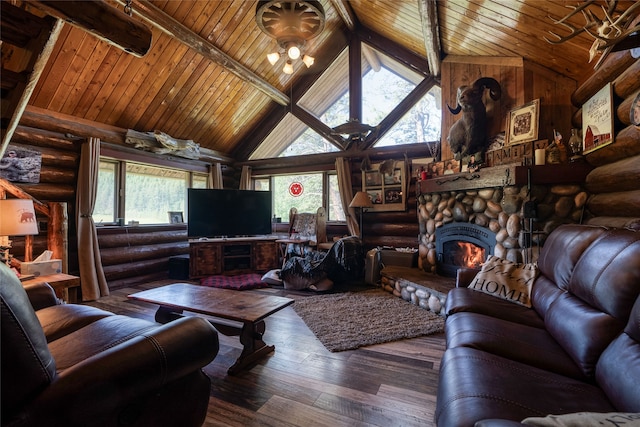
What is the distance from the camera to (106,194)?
481 cm

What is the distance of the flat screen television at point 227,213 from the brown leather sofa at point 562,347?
4428mm

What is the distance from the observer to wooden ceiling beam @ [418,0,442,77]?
10.5 ft

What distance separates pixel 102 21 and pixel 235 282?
3.75 meters

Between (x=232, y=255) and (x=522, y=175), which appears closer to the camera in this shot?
(x=522, y=175)

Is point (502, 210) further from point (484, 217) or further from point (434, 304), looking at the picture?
point (434, 304)

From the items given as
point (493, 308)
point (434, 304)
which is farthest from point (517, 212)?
point (493, 308)

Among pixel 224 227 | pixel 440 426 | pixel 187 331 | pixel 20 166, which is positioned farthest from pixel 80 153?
pixel 440 426

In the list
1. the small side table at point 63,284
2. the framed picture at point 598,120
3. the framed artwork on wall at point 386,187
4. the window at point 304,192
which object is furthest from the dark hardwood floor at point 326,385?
the window at point 304,192

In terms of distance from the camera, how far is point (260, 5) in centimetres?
282

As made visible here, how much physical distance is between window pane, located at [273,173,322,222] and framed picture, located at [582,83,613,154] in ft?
14.5

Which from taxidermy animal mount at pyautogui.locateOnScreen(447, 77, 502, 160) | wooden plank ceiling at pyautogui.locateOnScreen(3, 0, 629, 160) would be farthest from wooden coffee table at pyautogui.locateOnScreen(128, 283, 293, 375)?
wooden plank ceiling at pyautogui.locateOnScreen(3, 0, 629, 160)

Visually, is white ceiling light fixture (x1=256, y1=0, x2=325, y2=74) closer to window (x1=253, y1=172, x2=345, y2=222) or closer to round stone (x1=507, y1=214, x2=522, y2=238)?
round stone (x1=507, y1=214, x2=522, y2=238)

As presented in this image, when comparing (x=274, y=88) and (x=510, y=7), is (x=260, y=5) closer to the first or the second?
(x=510, y=7)

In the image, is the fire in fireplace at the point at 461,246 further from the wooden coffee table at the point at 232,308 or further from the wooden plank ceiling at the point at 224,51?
the wooden coffee table at the point at 232,308
